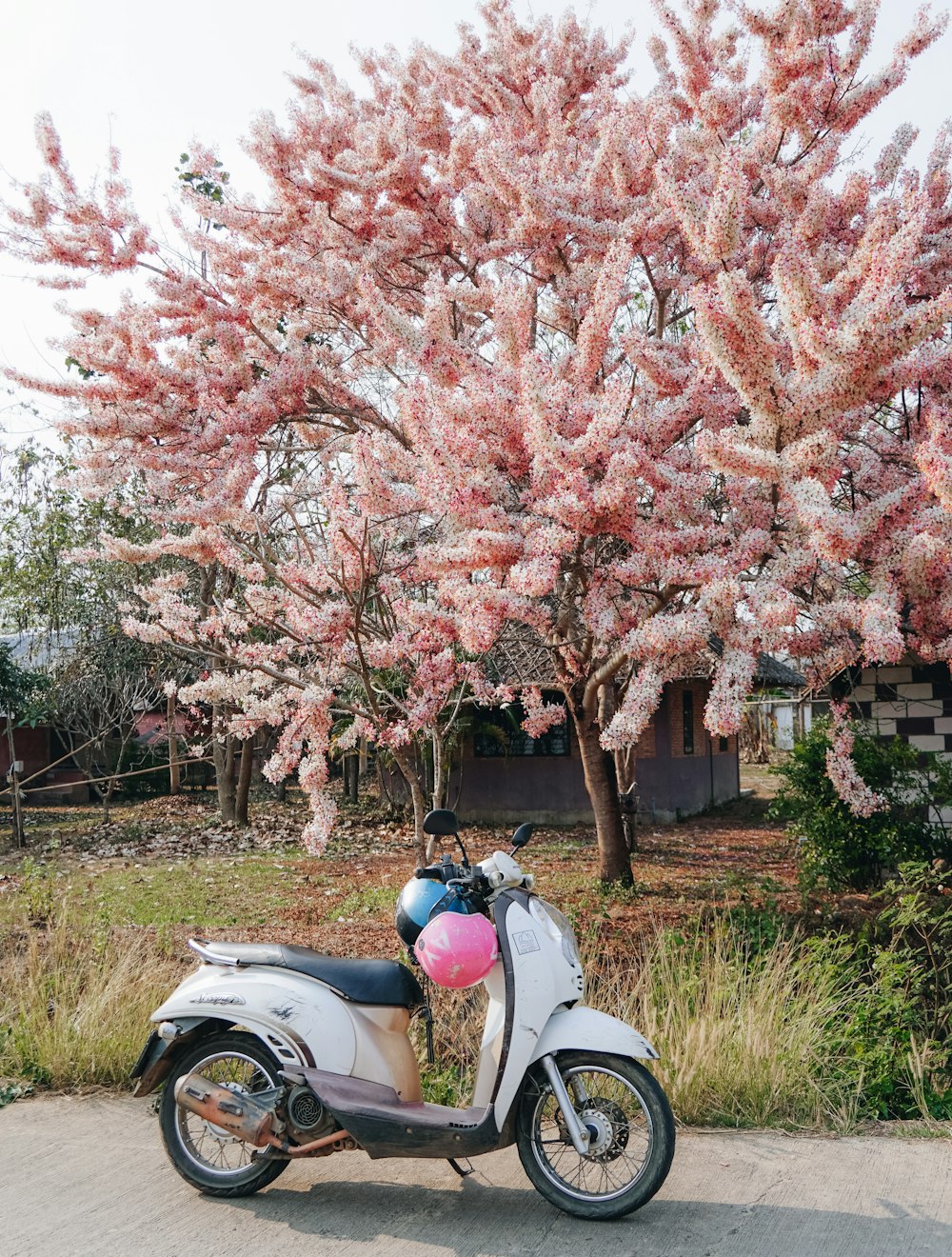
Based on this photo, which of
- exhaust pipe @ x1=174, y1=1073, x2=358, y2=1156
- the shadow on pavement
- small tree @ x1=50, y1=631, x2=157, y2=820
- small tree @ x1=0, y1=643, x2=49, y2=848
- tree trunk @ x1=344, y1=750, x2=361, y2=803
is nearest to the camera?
the shadow on pavement

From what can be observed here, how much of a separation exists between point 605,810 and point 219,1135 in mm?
6578

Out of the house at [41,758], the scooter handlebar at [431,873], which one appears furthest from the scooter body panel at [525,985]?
the house at [41,758]

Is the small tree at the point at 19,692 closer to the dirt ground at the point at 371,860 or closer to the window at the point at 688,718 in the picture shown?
the dirt ground at the point at 371,860

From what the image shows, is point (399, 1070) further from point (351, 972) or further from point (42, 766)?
point (42, 766)

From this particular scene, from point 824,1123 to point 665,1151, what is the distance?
4.17ft

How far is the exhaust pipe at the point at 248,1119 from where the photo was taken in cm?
357

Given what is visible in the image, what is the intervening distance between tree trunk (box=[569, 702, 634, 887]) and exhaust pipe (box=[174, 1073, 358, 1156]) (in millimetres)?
5876

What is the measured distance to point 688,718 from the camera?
67.4 feet

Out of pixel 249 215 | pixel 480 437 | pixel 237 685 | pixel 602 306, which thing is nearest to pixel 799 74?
pixel 602 306

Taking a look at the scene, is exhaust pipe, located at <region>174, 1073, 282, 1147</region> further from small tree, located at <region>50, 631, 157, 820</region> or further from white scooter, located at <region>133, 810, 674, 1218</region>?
small tree, located at <region>50, 631, 157, 820</region>

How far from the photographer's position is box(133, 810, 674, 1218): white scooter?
3.41 metres

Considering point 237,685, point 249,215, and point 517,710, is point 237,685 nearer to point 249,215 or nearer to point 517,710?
Answer: point 249,215

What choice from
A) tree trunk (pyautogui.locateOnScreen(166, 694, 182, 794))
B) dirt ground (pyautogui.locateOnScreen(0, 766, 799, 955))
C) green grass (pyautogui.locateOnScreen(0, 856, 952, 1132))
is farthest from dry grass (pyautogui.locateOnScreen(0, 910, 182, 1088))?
tree trunk (pyautogui.locateOnScreen(166, 694, 182, 794))

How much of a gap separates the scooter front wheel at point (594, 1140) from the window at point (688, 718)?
55.7ft
